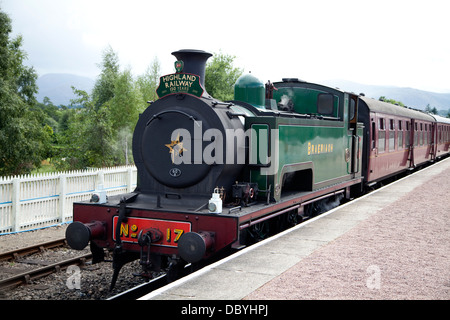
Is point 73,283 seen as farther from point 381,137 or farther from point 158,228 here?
point 381,137

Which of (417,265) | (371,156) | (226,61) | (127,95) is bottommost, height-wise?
(417,265)

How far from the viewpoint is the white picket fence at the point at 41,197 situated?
29.6 feet

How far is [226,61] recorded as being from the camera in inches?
1576

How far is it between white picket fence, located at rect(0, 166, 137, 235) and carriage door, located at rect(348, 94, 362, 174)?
550 cm

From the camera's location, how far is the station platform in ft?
13.8

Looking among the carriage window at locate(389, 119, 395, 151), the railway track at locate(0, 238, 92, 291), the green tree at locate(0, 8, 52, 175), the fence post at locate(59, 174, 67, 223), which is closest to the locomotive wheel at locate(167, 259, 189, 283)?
the railway track at locate(0, 238, 92, 291)

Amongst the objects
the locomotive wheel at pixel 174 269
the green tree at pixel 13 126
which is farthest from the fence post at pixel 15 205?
the green tree at pixel 13 126

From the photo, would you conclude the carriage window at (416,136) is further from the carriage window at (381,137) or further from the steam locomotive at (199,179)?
the steam locomotive at (199,179)

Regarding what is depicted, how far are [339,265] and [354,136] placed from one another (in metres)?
5.06

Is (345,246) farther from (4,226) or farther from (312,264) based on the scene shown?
(4,226)

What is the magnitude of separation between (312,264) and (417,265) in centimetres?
135

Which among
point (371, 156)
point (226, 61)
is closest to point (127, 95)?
point (226, 61)

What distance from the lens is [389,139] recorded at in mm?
14086

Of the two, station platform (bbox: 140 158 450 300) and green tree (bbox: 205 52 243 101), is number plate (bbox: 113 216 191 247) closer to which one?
station platform (bbox: 140 158 450 300)
